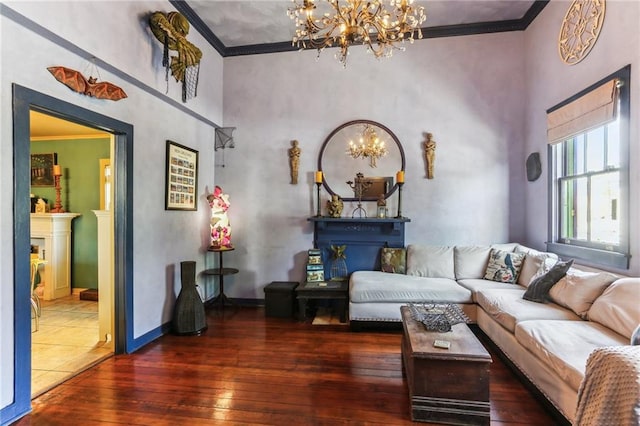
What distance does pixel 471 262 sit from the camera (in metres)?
3.95

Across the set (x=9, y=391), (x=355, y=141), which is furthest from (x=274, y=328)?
(x=355, y=141)

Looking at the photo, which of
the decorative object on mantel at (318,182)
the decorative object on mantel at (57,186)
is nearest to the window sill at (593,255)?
the decorative object on mantel at (318,182)

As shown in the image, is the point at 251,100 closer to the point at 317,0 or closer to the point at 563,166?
the point at 317,0

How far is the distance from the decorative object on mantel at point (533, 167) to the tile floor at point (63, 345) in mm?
5008

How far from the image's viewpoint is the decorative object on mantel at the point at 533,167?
3.90 metres

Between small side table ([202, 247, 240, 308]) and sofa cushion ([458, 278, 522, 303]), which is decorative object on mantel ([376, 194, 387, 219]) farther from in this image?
small side table ([202, 247, 240, 308])

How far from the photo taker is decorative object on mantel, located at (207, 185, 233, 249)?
426cm

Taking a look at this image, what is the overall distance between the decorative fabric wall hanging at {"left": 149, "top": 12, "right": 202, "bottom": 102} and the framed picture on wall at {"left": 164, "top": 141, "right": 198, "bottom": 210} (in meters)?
0.63

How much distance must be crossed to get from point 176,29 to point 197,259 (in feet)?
8.77

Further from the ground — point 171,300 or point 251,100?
point 251,100

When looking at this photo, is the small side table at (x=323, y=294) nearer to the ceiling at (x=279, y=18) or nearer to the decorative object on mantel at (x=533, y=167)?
the decorative object on mantel at (x=533, y=167)

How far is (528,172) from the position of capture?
411cm

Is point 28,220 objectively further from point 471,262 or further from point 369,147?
point 471,262

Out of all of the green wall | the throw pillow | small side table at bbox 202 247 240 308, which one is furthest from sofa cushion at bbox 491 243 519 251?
the green wall
